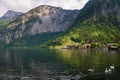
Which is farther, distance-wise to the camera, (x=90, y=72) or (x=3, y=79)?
(x=90, y=72)

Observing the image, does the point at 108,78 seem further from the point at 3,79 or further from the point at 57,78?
the point at 3,79

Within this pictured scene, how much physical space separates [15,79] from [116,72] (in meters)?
43.8

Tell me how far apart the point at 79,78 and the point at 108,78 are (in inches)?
436

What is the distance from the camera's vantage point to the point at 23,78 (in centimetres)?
11456

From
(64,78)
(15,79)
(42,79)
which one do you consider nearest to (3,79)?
(15,79)

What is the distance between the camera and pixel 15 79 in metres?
112

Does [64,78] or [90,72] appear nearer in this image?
[64,78]

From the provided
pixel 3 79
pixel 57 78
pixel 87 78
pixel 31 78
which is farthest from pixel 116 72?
pixel 3 79

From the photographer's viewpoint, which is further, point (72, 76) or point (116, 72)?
point (116, 72)

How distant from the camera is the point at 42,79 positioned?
11288 cm

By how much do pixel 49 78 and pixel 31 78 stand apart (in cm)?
726

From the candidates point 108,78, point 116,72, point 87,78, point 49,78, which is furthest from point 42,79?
point 116,72

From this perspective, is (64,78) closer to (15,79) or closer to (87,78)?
(87,78)

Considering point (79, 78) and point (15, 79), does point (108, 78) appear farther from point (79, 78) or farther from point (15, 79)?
point (15, 79)
